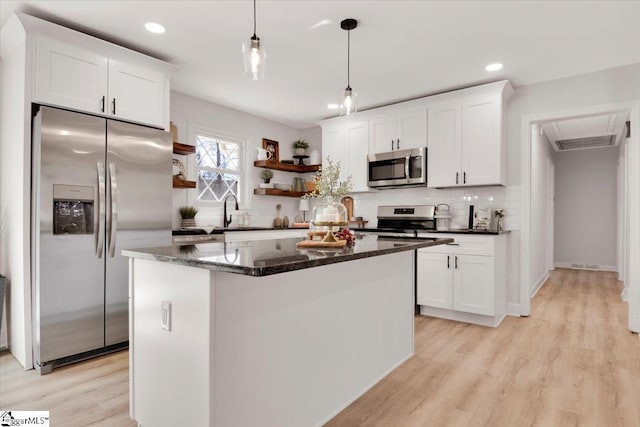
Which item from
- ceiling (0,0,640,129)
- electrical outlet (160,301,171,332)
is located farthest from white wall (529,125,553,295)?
electrical outlet (160,301,171,332)

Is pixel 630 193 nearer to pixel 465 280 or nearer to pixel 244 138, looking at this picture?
pixel 465 280

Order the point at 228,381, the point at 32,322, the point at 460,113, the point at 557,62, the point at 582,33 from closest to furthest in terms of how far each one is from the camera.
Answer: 1. the point at 228,381
2. the point at 32,322
3. the point at 582,33
4. the point at 557,62
5. the point at 460,113

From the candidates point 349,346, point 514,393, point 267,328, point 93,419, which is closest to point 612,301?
point 514,393

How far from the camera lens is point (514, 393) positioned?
2354 mm

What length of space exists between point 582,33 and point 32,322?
15.4ft

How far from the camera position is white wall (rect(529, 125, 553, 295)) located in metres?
5.25

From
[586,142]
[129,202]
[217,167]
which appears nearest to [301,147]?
[217,167]

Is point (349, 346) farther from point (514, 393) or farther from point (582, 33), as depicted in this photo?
point (582, 33)

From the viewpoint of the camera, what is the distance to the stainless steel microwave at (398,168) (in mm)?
4516

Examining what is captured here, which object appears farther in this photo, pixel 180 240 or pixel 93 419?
pixel 180 240

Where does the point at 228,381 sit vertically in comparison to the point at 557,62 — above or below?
below

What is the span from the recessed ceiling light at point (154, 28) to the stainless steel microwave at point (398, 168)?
9.32 ft

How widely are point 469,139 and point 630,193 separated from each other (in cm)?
159

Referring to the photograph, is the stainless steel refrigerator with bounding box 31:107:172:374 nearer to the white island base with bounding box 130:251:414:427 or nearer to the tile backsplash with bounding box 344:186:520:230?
the white island base with bounding box 130:251:414:427
